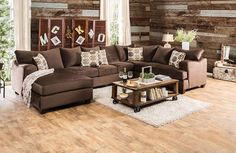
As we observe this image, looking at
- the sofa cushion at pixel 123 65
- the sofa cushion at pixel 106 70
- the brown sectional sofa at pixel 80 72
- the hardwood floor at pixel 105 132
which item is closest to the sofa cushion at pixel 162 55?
the brown sectional sofa at pixel 80 72

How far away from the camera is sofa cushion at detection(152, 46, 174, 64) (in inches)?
259

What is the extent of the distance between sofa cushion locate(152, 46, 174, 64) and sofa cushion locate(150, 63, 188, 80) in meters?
0.20

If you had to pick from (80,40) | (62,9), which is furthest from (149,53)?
(62,9)

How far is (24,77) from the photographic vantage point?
5.13 metres

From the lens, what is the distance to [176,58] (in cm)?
621

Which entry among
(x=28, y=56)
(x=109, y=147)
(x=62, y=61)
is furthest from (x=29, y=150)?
A: (x=62, y=61)

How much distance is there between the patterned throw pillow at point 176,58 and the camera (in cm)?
615

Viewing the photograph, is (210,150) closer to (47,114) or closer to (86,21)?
(47,114)

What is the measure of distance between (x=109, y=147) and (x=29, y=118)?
159 centimetres

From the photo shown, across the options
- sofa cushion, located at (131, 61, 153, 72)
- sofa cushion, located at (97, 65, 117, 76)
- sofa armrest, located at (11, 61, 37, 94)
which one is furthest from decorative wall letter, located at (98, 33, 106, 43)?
sofa armrest, located at (11, 61, 37, 94)

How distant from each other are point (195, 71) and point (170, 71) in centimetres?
56

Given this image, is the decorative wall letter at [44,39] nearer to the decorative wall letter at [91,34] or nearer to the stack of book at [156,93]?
the decorative wall letter at [91,34]

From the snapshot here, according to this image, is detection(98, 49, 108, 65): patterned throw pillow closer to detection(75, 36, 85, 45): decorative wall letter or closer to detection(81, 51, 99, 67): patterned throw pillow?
detection(81, 51, 99, 67): patterned throw pillow

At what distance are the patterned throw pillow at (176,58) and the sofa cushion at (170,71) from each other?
0.13 m
